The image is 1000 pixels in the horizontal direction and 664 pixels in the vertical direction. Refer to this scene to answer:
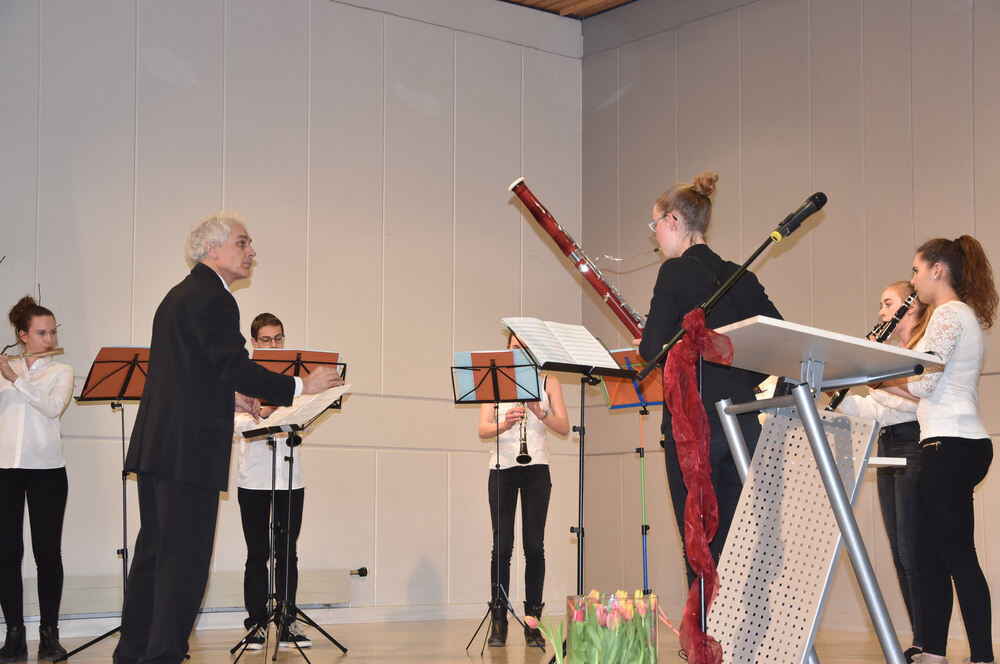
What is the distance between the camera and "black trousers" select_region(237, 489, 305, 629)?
4.82m

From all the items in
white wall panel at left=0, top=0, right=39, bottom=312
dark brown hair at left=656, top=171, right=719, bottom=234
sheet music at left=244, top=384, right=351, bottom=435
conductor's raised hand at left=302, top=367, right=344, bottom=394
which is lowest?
sheet music at left=244, top=384, right=351, bottom=435

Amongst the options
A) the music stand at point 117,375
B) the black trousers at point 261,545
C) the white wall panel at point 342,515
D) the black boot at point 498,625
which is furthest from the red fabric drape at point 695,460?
the white wall panel at point 342,515

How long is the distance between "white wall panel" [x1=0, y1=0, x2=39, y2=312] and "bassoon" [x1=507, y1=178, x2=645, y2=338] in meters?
2.58

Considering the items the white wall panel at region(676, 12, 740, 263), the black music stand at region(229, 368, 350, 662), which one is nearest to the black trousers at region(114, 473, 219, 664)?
the black music stand at region(229, 368, 350, 662)

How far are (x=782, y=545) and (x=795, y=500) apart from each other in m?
0.11

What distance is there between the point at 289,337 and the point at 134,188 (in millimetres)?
1206

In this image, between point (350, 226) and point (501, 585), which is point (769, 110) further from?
point (501, 585)

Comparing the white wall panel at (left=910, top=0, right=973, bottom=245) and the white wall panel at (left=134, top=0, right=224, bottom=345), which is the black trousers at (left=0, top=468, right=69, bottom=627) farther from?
the white wall panel at (left=910, top=0, right=973, bottom=245)

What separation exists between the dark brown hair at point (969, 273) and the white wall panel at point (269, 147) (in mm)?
3702

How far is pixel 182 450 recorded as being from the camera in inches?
121

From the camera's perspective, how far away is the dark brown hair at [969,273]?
12.2 ft

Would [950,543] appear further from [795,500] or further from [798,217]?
[798,217]

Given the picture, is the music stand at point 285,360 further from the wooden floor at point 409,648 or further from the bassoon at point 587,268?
the bassoon at point 587,268

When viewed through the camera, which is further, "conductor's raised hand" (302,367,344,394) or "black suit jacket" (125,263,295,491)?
"conductor's raised hand" (302,367,344,394)
